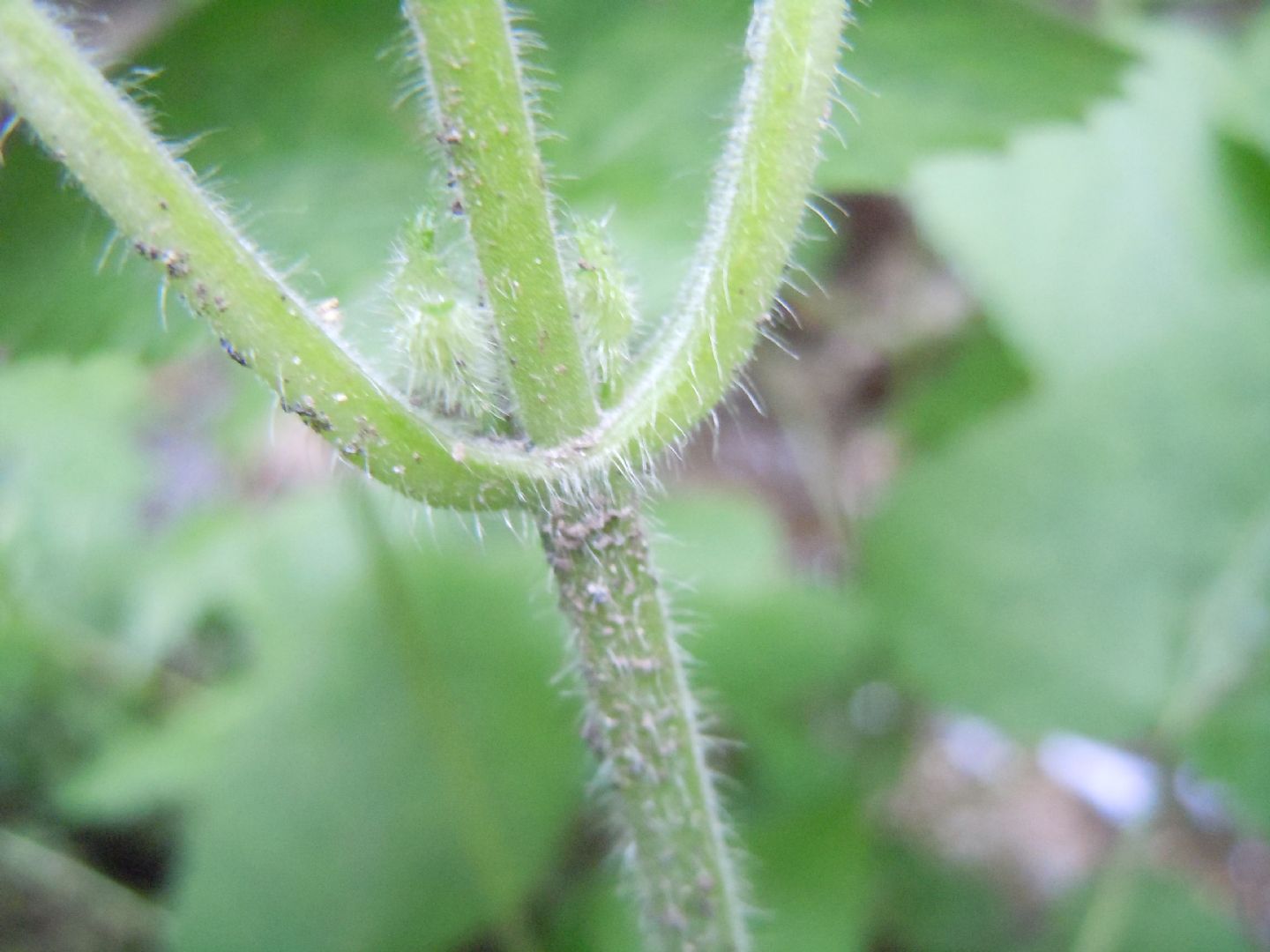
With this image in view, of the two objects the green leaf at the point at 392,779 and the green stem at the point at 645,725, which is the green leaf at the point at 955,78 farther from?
the green leaf at the point at 392,779

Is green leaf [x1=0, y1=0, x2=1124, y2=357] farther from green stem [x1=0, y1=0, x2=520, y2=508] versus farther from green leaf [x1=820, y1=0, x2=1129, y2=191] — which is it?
green stem [x1=0, y1=0, x2=520, y2=508]

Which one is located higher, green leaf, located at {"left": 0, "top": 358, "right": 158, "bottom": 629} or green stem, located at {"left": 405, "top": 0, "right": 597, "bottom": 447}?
green stem, located at {"left": 405, "top": 0, "right": 597, "bottom": 447}

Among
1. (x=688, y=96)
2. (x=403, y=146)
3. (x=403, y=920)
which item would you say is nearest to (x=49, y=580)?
(x=403, y=920)

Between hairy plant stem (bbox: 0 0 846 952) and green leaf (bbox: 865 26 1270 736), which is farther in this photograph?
green leaf (bbox: 865 26 1270 736)

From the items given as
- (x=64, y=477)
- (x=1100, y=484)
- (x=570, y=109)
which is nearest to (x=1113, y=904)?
(x=1100, y=484)

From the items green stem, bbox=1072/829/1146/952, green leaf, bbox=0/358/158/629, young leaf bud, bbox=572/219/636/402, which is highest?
young leaf bud, bbox=572/219/636/402

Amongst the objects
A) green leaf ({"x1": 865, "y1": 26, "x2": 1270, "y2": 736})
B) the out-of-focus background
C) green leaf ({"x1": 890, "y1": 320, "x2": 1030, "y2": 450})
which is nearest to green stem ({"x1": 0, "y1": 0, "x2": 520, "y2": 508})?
the out-of-focus background

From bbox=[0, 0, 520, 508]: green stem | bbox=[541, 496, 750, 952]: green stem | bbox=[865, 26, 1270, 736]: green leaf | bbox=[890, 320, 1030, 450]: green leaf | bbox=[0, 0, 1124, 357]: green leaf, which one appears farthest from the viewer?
bbox=[890, 320, 1030, 450]: green leaf

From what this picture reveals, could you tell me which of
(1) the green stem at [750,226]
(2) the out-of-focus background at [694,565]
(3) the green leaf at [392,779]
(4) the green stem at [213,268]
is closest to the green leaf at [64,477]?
(2) the out-of-focus background at [694,565]
